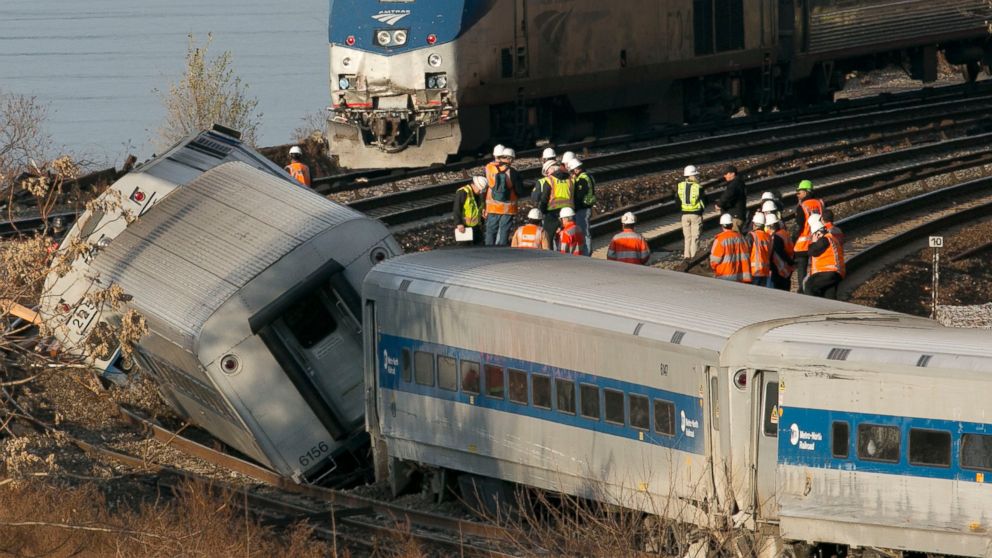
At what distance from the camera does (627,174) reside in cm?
3052

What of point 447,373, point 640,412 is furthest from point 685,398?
point 447,373

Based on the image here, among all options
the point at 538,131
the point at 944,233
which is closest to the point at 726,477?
the point at 944,233

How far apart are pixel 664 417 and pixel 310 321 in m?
4.86

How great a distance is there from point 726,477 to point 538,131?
2009 centimetres

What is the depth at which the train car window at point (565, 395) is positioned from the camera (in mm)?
14242

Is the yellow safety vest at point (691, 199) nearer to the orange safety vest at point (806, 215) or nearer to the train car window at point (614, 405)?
the orange safety vest at point (806, 215)

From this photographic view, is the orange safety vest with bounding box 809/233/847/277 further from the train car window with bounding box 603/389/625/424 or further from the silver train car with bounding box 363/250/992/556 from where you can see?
the train car window with bounding box 603/389/625/424

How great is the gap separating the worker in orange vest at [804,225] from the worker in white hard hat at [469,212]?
3.99 meters

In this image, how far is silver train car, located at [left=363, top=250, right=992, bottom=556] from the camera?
11.5 meters

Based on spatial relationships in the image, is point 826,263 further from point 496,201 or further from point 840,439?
point 840,439

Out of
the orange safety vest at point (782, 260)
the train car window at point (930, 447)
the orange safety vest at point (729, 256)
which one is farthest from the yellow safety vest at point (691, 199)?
the train car window at point (930, 447)

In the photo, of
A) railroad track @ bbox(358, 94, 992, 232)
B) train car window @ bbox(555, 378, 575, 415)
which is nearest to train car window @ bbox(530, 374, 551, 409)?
train car window @ bbox(555, 378, 575, 415)

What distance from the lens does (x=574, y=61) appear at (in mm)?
32188

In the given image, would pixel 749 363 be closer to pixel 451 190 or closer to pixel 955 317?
pixel 955 317
